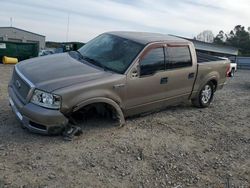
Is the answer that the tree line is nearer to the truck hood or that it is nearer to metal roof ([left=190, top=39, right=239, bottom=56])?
metal roof ([left=190, top=39, right=239, bottom=56])

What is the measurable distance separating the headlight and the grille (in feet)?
0.71

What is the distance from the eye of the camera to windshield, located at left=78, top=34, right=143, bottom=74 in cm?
584

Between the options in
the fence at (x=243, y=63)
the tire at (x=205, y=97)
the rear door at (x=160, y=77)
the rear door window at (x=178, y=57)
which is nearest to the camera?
the rear door at (x=160, y=77)

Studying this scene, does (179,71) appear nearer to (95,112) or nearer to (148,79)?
(148,79)

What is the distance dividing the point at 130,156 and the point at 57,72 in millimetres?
1842

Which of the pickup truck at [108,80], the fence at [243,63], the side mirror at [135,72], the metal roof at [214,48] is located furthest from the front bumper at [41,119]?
the metal roof at [214,48]

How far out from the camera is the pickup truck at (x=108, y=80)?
15.9 feet

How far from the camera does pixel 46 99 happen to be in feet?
15.7

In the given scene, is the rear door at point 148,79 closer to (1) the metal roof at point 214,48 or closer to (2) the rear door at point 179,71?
(2) the rear door at point 179,71

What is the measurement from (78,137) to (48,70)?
1.24 m

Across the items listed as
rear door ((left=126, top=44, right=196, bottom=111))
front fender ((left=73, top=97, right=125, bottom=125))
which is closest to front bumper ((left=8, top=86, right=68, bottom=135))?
front fender ((left=73, top=97, right=125, bottom=125))

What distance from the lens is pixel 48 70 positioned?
17.5ft

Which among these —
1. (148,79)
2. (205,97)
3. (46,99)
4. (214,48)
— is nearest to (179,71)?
(148,79)

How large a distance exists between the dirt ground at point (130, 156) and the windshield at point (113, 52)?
1093 mm
